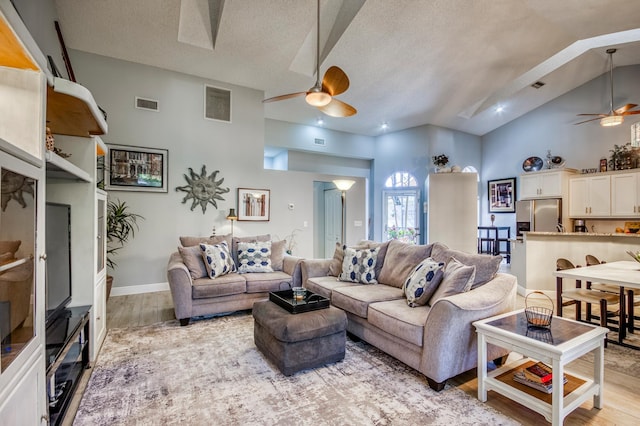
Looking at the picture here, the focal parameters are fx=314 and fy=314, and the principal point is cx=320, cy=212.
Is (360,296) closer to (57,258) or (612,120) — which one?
(57,258)

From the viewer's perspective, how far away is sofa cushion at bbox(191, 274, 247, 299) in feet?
12.2

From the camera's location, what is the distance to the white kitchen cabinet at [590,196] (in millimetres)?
6625

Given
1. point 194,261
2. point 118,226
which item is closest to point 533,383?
point 194,261

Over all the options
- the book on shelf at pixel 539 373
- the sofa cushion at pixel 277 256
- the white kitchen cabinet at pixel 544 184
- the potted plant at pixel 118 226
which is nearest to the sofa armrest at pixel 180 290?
the sofa cushion at pixel 277 256

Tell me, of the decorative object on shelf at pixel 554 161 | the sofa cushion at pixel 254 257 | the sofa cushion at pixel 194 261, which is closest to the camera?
the sofa cushion at pixel 194 261

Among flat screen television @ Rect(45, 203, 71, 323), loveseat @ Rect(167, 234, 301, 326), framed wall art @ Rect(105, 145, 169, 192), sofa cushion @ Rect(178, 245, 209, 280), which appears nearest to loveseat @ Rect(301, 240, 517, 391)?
loveseat @ Rect(167, 234, 301, 326)

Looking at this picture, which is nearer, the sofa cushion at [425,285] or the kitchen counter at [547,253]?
the sofa cushion at [425,285]

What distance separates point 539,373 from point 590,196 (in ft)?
21.8

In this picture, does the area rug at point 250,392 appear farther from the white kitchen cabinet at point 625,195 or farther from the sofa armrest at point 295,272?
the white kitchen cabinet at point 625,195

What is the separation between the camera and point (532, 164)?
805cm

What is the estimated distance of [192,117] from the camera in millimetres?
5680

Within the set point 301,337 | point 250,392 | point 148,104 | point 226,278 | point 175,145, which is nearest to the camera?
point 250,392

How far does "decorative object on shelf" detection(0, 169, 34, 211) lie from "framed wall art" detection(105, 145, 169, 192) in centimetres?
412

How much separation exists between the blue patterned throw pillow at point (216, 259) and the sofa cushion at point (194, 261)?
7 cm
